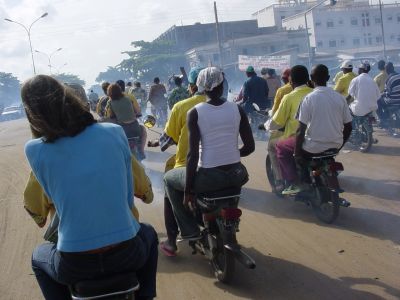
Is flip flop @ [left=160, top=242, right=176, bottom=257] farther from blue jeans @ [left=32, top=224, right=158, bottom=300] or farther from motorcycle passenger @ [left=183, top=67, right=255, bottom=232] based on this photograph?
blue jeans @ [left=32, top=224, right=158, bottom=300]

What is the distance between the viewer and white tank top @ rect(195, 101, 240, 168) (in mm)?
4199

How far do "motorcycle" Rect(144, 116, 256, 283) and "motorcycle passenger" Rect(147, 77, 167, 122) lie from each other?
12595mm

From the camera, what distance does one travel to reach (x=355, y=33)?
66062mm

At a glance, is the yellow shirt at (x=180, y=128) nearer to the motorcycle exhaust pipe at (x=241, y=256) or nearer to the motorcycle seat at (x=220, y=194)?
the motorcycle seat at (x=220, y=194)

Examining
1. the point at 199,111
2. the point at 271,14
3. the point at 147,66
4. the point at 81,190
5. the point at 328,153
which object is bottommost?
the point at 328,153

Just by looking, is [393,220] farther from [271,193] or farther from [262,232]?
[271,193]

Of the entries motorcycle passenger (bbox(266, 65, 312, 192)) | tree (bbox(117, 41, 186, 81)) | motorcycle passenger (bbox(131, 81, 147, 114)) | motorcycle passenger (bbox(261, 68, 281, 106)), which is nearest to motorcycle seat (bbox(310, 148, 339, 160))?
motorcycle passenger (bbox(266, 65, 312, 192))

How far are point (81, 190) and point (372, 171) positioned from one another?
6.80 meters

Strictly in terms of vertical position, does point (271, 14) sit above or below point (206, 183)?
above

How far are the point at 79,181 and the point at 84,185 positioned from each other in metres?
0.03

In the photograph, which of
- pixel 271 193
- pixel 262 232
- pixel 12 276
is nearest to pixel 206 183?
pixel 262 232

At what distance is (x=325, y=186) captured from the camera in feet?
18.9

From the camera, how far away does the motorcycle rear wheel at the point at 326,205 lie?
564 centimetres

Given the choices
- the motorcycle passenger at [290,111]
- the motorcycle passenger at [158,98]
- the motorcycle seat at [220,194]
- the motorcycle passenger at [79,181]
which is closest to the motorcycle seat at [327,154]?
the motorcycle passenger at [290,111]
